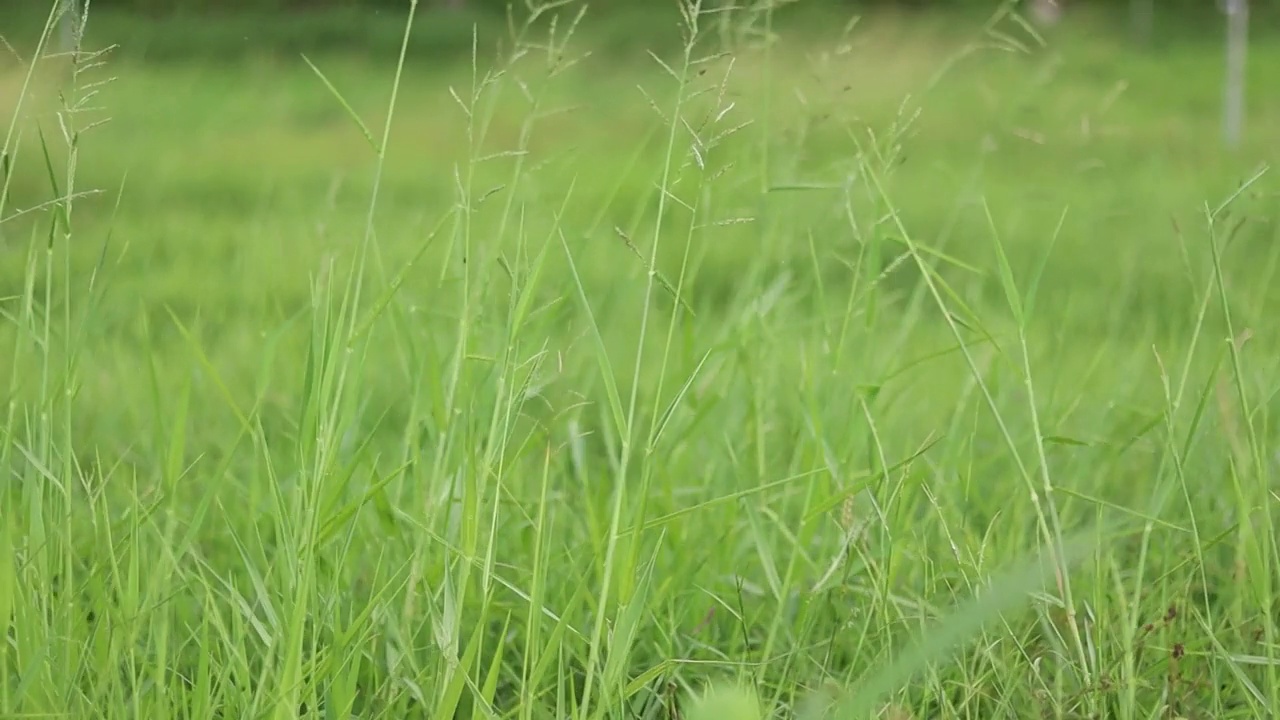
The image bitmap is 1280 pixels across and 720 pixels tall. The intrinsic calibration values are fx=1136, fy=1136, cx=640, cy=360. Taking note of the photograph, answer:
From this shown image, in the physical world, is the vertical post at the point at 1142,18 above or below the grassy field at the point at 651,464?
below

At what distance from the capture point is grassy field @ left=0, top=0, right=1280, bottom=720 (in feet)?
2.87

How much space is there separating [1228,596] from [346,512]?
0.93 meters

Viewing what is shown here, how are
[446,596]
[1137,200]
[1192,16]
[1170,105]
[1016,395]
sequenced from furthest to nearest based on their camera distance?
1. [1192,16]
2. [1170,105]
3. [1137,200]
4. [1016,395]
5. [446,596]

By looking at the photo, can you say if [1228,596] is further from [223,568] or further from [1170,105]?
[1170,105]

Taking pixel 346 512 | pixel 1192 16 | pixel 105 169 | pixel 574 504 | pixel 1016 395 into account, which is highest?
pixel 346 512

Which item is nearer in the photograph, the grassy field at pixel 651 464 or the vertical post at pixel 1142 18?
the grassy field at pixel 651 464

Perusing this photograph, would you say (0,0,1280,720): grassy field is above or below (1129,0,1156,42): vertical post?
above

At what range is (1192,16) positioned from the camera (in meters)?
15.6

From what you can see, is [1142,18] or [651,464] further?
[1142,18]

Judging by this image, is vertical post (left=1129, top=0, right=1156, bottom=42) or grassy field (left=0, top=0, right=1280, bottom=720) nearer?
grassy field (left=0, top=0, right=1280, bottom=720)

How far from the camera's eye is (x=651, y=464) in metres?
0.88

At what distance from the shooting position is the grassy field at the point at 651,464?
874 millimetres

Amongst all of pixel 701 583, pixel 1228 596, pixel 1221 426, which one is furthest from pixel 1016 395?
pixel 701 583

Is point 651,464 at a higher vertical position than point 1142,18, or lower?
higher
